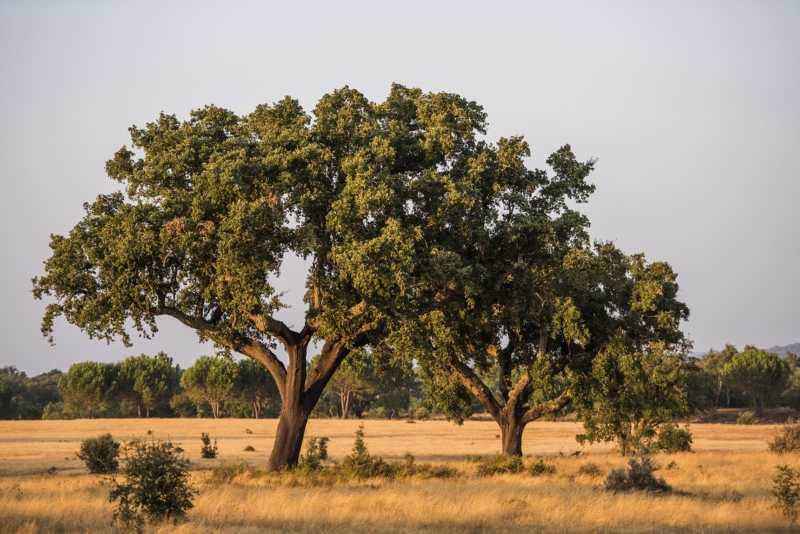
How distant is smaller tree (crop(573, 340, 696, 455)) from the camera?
35.8 meters

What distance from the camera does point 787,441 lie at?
4516 cm

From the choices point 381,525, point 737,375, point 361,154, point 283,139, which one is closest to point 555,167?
point 361,154

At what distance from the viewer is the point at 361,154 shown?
27.5 m

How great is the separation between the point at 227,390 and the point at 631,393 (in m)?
97.5

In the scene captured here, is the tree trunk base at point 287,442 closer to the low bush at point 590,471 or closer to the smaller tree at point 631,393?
the low bush at point 590,471

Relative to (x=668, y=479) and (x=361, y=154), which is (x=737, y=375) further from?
(x=361, y=154)

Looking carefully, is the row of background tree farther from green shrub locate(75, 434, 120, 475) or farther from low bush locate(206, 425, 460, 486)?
low bush locate(206, 425, 460, 486)

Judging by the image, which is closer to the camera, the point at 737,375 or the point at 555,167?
the point at 555,167

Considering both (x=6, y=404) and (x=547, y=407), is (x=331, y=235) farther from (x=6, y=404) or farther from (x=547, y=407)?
(x=6, y=404)

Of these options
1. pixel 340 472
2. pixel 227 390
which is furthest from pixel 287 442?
pixel 227 390

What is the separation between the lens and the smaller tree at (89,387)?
130 metres

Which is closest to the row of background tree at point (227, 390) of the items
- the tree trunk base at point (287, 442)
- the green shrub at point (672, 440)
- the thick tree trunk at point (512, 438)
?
the green shrub at point (672, 440)

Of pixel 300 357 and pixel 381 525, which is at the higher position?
pixel 300 357

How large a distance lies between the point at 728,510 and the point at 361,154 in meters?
15.6
